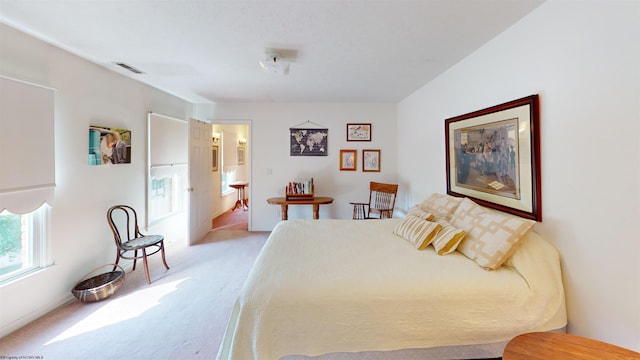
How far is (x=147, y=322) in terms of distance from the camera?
193 centimetres

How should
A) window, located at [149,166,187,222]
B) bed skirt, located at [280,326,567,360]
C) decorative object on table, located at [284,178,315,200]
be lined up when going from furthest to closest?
decorative object on table, located at [284,178,315,200] < window, located at [149,166,187,222] < bed skirt, located at [280,326,567,360]

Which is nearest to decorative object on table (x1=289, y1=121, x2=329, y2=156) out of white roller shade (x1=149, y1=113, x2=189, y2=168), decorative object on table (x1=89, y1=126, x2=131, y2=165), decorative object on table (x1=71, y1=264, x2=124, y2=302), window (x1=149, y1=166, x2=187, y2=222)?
white roller shade (x1=149, y1=113, x2=189, y2=168)

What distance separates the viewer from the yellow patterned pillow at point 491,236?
4.81 feet

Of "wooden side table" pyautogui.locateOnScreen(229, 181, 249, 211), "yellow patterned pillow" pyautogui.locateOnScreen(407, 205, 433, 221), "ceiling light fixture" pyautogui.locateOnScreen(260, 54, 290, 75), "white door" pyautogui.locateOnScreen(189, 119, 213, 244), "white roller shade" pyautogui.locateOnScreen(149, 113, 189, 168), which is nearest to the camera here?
"yellow patterned pillow" pyautogui.locateOnScreen(407, 205, 433, 221)

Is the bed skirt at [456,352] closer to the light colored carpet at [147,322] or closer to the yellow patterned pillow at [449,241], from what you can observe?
the yellow patterned pillow at [449,241]

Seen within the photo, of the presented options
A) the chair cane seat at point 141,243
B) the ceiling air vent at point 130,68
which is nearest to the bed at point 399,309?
the chair cane seat at point 141,243

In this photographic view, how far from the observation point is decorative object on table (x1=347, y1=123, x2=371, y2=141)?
4.24 meters

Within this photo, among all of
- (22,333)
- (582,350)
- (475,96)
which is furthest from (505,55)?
(22,333)

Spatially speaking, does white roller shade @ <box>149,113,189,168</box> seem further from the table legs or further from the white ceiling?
the table legs

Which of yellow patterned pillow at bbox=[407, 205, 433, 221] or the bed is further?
yellow patterned pillow at bbox=[407, 205, 433, 221]

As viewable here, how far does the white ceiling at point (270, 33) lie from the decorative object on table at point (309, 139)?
1.31 metres

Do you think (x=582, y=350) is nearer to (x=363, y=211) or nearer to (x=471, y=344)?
(x=471, y=344)

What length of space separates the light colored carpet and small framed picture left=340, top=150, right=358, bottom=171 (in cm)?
239

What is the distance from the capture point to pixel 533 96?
5.16 feet
